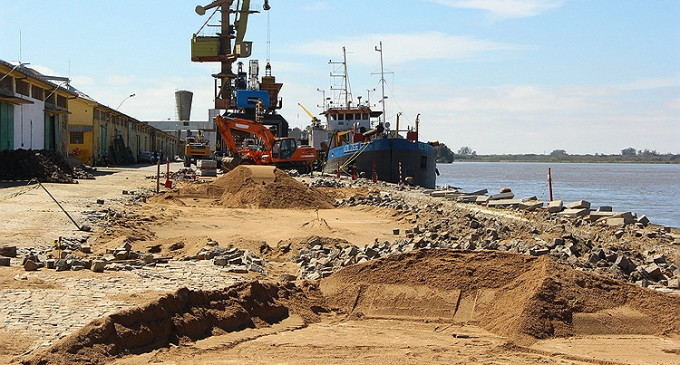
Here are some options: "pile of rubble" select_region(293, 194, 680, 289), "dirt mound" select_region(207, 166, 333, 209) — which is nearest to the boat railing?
"dirt mound" select_region(207, 166, 333, 209)

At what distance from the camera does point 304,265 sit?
12180 millimetres

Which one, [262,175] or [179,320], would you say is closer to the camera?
[179,320]

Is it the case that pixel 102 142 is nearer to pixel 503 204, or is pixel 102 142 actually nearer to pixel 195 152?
pixel 195 152

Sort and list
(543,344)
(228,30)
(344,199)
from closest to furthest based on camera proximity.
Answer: (543,344) → (344,199) → (228,30)

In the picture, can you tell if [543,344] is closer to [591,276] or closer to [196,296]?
[591,276]

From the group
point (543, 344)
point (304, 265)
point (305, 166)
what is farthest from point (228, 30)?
point (543, 344)

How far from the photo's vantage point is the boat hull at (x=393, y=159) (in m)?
42.3

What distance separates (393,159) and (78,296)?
34.7 m

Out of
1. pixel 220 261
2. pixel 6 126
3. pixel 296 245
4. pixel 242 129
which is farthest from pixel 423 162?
pixel 220 261

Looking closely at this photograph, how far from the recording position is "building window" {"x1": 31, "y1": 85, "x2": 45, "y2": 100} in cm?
3669

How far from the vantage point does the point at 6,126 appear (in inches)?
1211

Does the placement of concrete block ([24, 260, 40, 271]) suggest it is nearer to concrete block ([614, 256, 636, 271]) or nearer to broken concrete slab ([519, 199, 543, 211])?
concrete block ([614, 256, 636, 271])

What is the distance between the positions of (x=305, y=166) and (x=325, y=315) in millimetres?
33532

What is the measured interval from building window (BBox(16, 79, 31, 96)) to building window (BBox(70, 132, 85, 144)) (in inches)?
580
